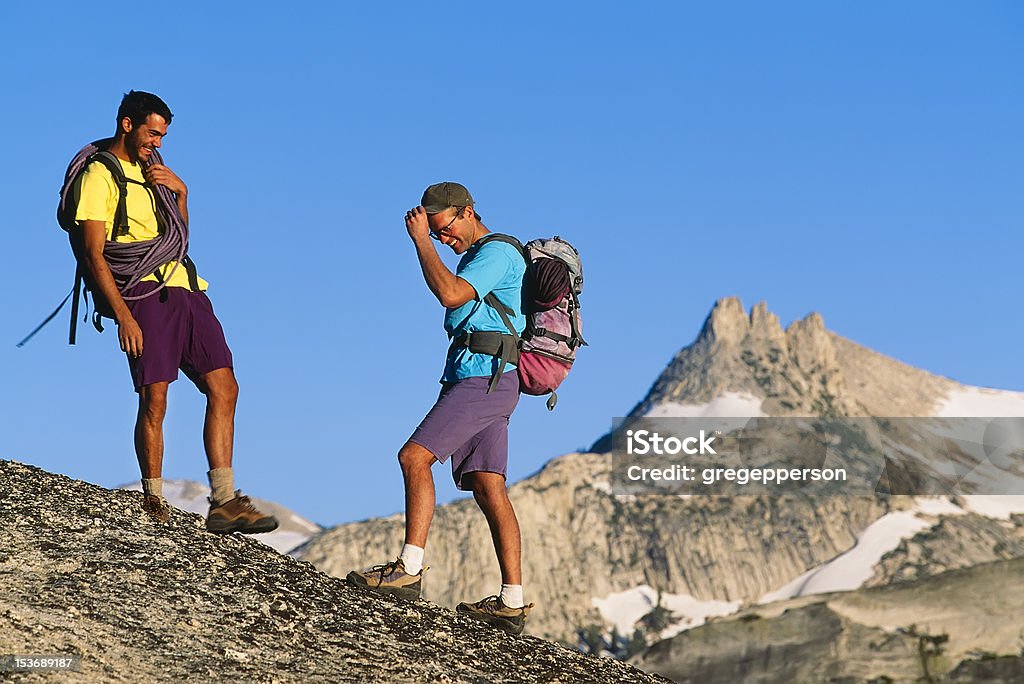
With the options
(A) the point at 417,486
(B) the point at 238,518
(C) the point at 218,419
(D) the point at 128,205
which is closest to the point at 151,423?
(C) the point at 218,419

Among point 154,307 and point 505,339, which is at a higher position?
point 154,307

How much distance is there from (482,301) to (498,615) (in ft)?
7.31

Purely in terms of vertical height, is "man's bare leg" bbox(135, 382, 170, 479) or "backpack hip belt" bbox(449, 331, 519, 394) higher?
"backpack hip belt" bbox(449, 331, 519, 394)

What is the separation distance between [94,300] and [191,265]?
69cm

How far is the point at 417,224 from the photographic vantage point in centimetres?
938

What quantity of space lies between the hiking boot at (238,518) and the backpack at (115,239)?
148 cm

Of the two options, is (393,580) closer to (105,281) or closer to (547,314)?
(547,314)

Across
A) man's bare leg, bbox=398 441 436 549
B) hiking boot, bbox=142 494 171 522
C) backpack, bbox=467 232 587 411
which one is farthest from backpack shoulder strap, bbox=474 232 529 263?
hiking boot, bbox=142 494 171 522

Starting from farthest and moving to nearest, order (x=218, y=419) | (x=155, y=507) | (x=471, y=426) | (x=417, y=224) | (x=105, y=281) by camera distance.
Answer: (x=155, y=507) < (x=218, y=419) < (x=471, y=426) < (x=105, y=281) < (x=417, y=224)

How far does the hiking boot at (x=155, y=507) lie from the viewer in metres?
10.5

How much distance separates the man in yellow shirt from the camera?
962 cm

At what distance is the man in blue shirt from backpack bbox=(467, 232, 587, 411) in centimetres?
6

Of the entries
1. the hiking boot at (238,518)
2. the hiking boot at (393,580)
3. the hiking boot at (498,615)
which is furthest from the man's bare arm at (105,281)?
the hiking boot at (498,615)

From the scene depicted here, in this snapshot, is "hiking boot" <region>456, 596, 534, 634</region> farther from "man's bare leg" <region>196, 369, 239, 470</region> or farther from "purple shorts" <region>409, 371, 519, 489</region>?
"man's bare leg" <region>196, 369, 239, 470</region>
